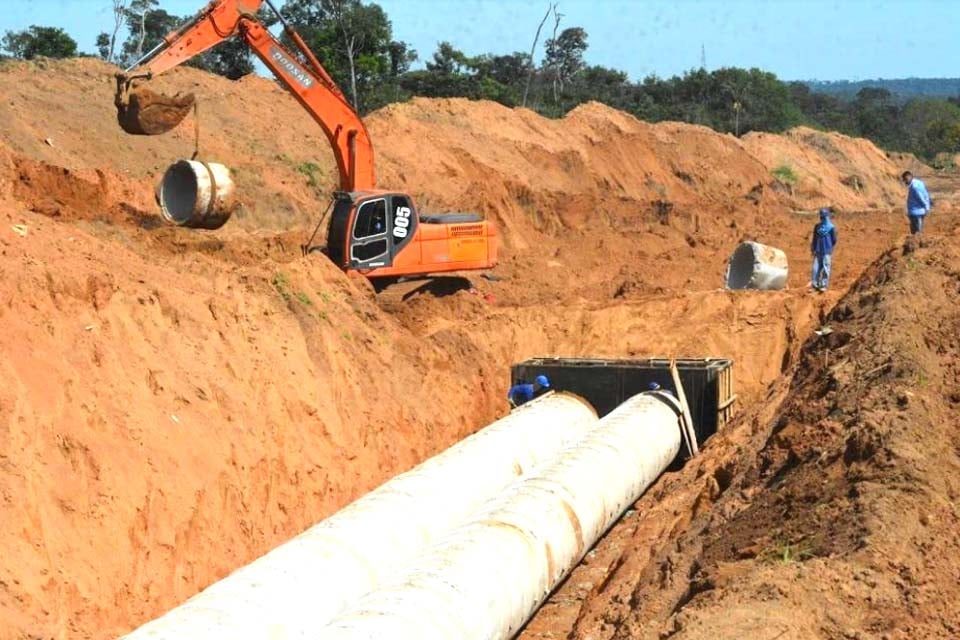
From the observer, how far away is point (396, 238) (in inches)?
824

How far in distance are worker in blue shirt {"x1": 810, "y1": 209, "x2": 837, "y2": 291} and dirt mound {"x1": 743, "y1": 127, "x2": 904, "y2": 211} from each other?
83.0 feet

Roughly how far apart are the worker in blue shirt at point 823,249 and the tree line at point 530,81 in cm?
2620

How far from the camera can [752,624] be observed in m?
6.70

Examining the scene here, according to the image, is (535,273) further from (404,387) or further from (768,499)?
(768,499)

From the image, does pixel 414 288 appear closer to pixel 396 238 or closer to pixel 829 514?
pixel 396 238

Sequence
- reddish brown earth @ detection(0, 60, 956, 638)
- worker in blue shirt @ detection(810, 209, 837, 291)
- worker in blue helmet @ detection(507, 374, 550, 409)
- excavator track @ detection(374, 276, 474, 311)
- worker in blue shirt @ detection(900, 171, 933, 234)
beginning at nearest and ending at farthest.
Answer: reddish brown earth @ detection(0, 60, 956, 638), worker in blue helmet @ detection(507, 374, 550, 409), worker in blue shirt @ detection(900, 171, 933, 234), worker in blue shirt @ detection(810, 209, 837, 291), excavator track @ detection(374, 276, 474, 311)

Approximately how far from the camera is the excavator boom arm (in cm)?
1970

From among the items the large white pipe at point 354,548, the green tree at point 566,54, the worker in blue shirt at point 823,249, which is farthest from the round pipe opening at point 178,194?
the green tree at point 566,54

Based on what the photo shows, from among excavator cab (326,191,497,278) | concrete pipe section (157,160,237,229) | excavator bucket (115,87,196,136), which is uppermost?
excavator bucket (115,87,196,136)

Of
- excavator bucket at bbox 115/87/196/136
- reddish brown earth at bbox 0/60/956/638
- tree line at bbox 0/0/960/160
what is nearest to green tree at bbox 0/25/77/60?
tree line at bbox 0/0/960/160

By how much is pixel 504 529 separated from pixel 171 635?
10.4 ft

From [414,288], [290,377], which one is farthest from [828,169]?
[290,377]

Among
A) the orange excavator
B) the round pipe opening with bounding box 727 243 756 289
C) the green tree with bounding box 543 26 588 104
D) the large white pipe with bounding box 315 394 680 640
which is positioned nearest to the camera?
the large white pipe with bounding box 315 394 680 640

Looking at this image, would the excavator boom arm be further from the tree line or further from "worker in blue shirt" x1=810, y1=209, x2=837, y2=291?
the tree line
